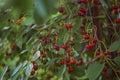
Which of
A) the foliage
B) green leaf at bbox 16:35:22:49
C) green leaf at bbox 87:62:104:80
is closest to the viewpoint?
green leaf at bbox 87:62:104:80

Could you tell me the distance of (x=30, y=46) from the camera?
1.28m

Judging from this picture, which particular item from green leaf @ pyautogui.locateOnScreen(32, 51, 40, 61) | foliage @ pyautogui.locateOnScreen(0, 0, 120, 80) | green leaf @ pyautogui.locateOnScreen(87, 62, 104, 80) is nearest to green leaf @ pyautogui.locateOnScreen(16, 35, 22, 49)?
foliage @ pyautogui.locateOnScreen(0, 0, 120, 80)

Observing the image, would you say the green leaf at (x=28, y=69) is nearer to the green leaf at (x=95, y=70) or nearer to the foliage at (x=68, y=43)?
the foliage at (x=68, y=43)

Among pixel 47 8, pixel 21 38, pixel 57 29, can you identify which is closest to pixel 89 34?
pixel 57 29

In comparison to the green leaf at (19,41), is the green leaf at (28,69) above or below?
below

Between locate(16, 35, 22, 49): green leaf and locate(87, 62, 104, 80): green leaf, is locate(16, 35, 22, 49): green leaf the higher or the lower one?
the higher one

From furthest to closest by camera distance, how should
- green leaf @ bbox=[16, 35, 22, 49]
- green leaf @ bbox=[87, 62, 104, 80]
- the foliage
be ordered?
green leaf @ bbox=[16, 35, 22, 49]
the foliage
green leaf @ bbox=[87, 62, 104, 80]

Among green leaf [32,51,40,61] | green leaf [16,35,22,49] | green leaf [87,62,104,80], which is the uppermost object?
green leaf [16,35,22,49]

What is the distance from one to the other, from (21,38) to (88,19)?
1.19 ft

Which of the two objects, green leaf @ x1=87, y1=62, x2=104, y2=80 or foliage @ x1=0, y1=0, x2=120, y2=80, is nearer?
green leaf @ x1=87, y1=62, x2=104, y2=80

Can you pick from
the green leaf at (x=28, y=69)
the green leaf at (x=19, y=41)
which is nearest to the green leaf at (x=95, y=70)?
the green leaf at (x=28, y=69)

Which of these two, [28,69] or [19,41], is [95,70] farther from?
[19,41]

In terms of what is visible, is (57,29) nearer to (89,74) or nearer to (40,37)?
(40,37)

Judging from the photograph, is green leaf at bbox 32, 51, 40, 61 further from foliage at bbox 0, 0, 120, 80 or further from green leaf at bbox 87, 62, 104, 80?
green leaf at bbox 87, 62, 104, 80
